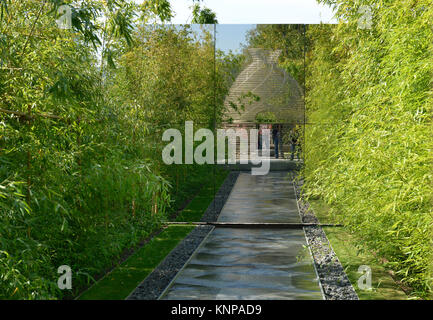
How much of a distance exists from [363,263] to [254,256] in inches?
53.0

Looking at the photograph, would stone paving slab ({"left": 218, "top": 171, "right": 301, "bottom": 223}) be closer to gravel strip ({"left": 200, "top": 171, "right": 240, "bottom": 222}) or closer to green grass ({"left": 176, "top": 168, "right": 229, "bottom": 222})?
gravel strip ({"left": 200, "top": 171, "right": 240, "bottom": 222})

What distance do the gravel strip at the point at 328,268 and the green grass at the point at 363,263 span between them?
0.07 metres

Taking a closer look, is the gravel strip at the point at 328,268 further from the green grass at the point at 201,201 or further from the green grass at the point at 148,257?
the green grass at the point at 148,257

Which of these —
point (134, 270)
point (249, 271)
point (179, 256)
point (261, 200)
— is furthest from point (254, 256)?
point (261, 200)

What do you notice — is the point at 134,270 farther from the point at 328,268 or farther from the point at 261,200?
the point at 261,200

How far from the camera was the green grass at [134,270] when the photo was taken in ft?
16.7

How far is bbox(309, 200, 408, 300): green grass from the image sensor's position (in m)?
5.07

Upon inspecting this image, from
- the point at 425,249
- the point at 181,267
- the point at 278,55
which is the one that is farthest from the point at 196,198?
the point at 425,249

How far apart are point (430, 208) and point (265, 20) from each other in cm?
532

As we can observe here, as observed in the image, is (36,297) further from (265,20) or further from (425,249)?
(265,20)

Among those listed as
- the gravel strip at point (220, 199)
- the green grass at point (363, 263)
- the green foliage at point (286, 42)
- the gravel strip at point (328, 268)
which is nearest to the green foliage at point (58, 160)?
the gravel strip at point (328, 268)

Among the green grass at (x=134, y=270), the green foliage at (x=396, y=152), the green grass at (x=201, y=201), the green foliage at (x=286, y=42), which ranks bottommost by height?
the green grass at (x=134, y=270)

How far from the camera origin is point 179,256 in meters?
6.64
